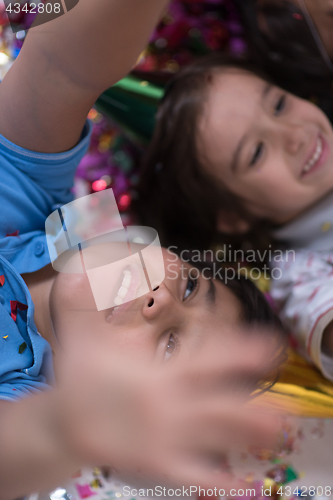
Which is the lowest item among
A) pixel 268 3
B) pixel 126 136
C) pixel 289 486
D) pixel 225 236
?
pixel 289 486

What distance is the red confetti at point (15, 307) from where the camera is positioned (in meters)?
0.38

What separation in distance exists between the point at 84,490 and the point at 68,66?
45 cm

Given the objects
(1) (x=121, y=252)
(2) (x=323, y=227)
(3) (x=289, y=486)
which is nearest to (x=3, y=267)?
(1) (x=121, y=252)

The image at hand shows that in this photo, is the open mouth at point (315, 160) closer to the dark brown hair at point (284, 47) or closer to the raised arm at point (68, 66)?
the dark brown hair at point (284, 47)

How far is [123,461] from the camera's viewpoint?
0.22 m

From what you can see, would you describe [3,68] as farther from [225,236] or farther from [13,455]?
[225,236]

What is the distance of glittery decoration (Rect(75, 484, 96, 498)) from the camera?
1.38 ft

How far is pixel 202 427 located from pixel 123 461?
5 centimetres

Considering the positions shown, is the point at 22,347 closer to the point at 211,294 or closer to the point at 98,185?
the point at 211,294

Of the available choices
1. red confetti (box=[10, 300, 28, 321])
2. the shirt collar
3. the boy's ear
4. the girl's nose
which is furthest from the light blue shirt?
the shirt collar

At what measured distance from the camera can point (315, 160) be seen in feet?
2.18

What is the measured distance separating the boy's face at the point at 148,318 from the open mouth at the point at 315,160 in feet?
1.18

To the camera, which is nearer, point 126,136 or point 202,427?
point 202,427

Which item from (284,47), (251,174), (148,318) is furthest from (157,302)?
(284,47)
